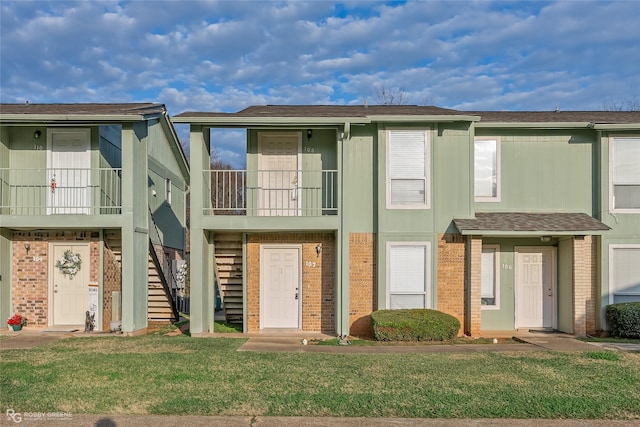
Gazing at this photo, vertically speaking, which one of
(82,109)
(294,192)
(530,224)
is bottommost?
(530,224)

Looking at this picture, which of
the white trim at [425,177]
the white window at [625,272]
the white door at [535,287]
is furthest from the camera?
the white door at [535,287]

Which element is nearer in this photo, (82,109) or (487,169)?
(82,109)

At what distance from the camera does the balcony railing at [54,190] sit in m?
13.6

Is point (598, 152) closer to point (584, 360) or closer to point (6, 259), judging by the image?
point (584, 360)

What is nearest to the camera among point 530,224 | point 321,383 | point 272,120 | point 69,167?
point 321,383

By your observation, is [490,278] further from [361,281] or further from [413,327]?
[361,281]

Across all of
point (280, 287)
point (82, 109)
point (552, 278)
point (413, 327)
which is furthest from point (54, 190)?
point (552, 278)

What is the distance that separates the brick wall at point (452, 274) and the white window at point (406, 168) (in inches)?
46.4

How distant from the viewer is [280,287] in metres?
13.5

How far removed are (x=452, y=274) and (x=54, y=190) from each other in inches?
404
